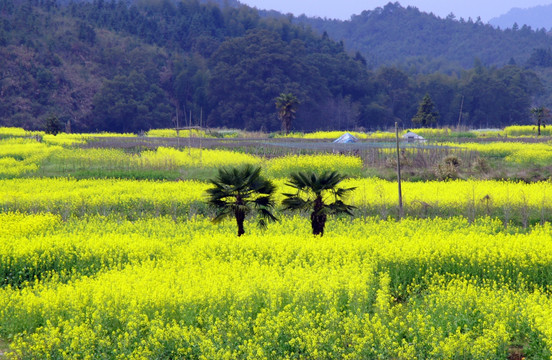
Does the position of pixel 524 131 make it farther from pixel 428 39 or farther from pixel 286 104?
pixel 428 39

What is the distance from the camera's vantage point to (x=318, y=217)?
60.5ft

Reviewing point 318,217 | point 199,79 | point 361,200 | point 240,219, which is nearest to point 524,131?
point 199,79

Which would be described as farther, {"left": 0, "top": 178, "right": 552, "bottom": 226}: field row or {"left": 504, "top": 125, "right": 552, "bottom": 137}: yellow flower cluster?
{"left": 504, "top": 125, "right": 552, "bottom": 137}: yellow flower cluster

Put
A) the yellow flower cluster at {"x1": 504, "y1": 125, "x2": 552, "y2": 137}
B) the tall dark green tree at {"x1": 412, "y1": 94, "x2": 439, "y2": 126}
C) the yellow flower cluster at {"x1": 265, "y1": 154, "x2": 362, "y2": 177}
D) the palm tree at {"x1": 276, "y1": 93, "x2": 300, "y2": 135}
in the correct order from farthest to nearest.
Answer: the tall dark green tree at {"x1": 412, "y1": 94, "x2": 439, "y2": 126}, the yellow flower cluster at {"x1": 504, "y1": 125, "x2": 552, "y2": 137}, the palm tree at {"x1": 276, "y1": 93, "x2": 300, "y2": 135}, the yellow flower cluster at {"x1": 265, "y1": 154, "x2": 362, "y2": 177}

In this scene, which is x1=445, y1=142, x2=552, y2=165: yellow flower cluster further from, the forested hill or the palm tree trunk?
the forested hill

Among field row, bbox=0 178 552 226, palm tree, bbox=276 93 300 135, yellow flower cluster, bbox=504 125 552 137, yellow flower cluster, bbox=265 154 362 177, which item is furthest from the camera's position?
yellow flower cluster, bbox=504 125 552 137

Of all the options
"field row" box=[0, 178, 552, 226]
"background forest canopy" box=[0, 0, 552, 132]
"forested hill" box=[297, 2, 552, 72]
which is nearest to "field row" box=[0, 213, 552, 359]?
"field row" box=[0, 178, 552, 226]

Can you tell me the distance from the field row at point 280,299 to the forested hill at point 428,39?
124698mm

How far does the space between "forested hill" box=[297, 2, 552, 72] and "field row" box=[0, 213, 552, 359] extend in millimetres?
124698

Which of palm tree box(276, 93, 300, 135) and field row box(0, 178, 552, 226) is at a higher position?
palm tree box(276, 93, 300, 135)

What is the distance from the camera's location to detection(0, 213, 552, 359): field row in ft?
35.4

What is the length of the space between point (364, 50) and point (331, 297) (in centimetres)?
16408

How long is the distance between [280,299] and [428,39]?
17467 centimetres

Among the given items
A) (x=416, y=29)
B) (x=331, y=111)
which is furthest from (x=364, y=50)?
(x=331, y=111)
